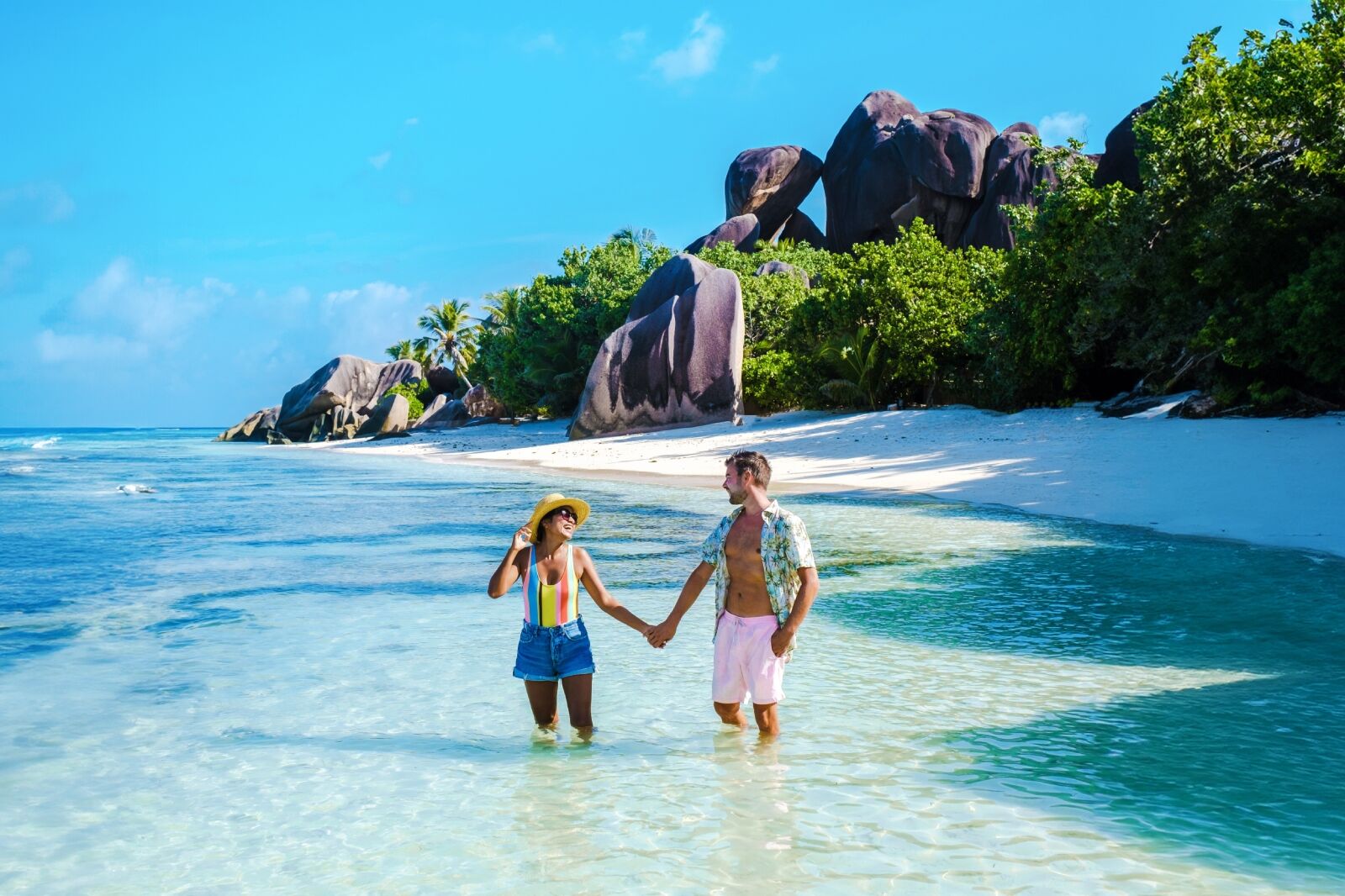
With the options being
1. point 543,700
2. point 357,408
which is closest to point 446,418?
point 357,408

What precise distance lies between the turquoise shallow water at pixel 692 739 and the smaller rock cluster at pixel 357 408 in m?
46.4

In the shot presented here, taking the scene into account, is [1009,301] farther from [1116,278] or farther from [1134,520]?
[1134,520]

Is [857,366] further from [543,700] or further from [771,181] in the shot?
[771,181]

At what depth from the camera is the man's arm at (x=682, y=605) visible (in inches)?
202

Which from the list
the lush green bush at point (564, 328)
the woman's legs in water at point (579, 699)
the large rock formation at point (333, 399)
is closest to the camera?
the woman's legs in water at point (579, 699)

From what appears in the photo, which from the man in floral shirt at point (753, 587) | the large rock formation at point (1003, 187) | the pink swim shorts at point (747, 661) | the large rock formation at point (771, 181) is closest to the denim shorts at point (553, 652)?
the man in floral shirt at point (753, 587)

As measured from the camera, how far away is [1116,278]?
2178 centimetres

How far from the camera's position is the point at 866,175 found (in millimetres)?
55188

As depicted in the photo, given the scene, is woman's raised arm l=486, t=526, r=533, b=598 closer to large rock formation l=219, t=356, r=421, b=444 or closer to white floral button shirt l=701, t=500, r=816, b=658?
white floral button shirt l=701, t=500, r=816, b=658

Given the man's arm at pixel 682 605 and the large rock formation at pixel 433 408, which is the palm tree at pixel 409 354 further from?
the man's arm at pixel 682 605

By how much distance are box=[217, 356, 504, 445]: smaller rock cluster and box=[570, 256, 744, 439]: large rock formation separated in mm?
19774

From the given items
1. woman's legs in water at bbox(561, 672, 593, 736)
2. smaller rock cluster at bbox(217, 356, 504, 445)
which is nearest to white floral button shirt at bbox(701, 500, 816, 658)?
woman's legs in water at bbox(561, 672, 593, 736)

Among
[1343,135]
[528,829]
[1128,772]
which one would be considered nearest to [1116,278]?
[1343,135]

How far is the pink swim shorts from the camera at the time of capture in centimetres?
519
